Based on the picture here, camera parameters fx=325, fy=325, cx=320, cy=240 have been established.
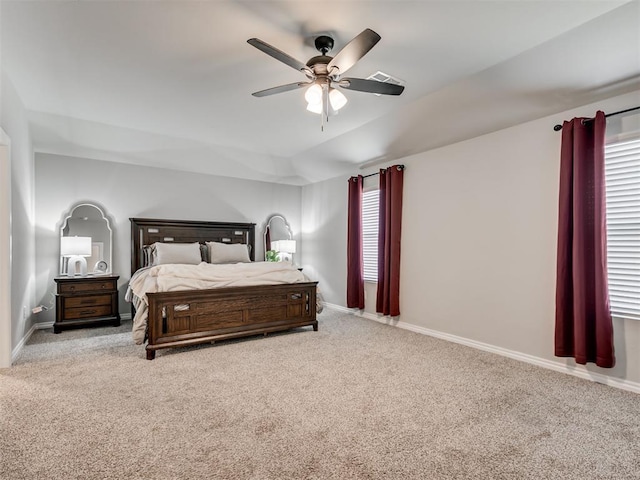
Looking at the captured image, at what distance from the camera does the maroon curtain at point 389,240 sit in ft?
15.2

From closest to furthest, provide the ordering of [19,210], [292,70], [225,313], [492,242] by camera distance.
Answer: [292,70] < [19,210] < [492,242] < [225,313]

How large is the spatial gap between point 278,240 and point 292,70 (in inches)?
155

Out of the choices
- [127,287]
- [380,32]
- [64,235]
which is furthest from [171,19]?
[127,287]

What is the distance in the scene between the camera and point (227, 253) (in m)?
5.43

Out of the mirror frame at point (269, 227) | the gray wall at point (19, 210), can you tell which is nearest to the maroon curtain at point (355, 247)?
the mirror frame at point (269, 227)

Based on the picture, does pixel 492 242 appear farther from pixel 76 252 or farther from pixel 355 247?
pixel 76 252

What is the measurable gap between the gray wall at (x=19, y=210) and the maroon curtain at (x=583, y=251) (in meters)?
4.99

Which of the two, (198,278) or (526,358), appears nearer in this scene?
(526,358)

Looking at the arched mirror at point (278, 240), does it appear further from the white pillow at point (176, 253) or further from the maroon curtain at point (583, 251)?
the maroon curtain at point (583, 251)

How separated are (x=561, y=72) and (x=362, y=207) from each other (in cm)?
308

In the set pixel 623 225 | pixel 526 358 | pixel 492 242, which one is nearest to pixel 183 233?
pixel 492 242

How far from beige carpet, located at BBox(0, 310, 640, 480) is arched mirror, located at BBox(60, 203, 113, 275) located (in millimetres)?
1518

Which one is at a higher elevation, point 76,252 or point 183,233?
point 183,233

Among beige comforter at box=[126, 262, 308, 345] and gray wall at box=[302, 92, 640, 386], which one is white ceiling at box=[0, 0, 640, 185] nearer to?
gray wall at box=[302, 92, 640, 386]
